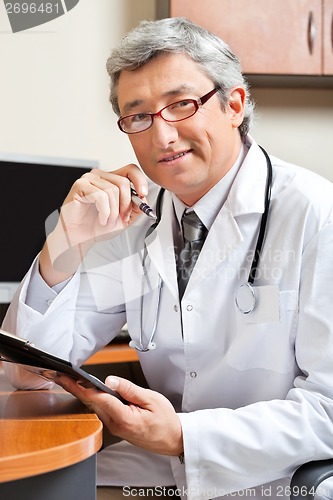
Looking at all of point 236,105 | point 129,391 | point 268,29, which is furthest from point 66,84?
point 129,391

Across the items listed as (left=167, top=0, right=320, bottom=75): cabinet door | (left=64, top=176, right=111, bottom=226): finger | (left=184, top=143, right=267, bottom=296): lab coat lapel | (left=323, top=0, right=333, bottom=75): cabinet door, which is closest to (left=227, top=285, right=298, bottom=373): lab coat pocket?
(left=184, top=143, right=267, bottom=296): lab coat lapel

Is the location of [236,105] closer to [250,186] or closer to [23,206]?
[250,186]

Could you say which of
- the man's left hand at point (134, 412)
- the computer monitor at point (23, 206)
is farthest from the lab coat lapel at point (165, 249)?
the computer monitor at point (23, 206)

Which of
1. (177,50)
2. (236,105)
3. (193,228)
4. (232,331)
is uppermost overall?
(177,50)

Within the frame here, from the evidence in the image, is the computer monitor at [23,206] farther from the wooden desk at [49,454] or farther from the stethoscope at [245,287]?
the wooden desk at [49,454]

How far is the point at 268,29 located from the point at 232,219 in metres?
1.42

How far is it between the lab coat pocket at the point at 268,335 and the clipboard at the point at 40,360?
0.36m

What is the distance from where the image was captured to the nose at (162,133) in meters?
1.48

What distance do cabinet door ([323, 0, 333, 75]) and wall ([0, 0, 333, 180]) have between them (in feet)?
2.15

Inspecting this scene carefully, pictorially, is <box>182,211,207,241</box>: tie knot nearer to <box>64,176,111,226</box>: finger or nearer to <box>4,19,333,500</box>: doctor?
<box>4,19,333,500</box>: doctor

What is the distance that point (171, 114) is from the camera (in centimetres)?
149

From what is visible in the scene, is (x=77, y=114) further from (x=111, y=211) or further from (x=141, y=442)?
(x=141, y=442)

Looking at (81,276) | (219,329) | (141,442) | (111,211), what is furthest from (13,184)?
(141,442)

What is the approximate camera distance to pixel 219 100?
155cm
